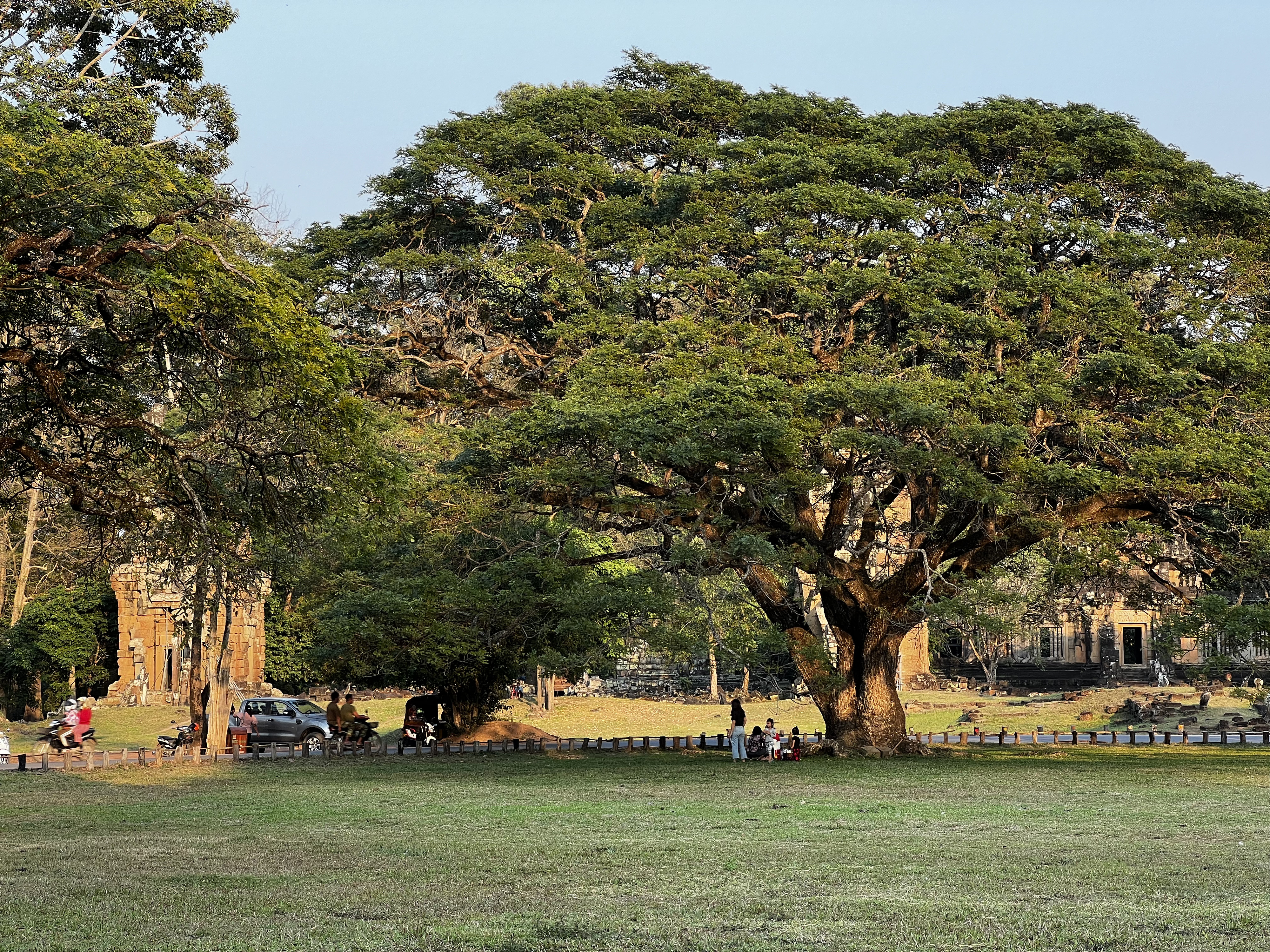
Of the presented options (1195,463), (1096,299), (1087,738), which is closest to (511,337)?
(1096,299)

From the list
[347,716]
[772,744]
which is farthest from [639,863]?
[347,716]

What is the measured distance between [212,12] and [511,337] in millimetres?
6681

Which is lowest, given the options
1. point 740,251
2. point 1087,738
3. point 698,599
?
point 1087,738

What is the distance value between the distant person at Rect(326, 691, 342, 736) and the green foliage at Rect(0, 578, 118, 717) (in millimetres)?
15631

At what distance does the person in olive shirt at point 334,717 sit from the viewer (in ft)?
88.1

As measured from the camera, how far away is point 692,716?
133 ft

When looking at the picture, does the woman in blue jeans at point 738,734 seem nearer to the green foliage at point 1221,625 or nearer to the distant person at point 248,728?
the green foliage at point 1221,625

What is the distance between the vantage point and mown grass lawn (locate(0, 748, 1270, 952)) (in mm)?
7789

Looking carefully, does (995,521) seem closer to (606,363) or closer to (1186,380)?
(1186,380)

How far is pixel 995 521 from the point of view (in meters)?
21.5

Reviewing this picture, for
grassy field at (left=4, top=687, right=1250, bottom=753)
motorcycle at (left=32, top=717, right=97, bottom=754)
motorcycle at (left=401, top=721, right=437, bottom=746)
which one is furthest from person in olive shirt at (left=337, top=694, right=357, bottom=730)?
grassy field at (left=4, top=687, right=1250, bottom=753)

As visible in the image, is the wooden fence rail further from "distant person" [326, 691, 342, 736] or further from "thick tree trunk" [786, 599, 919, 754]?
"thick tree trunk" [786, 599, 919, 754]

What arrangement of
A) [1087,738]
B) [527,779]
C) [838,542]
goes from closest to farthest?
[527,779] < [838,542] < [1087,738]

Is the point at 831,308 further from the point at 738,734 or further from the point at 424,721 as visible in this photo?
the point at 424,721
